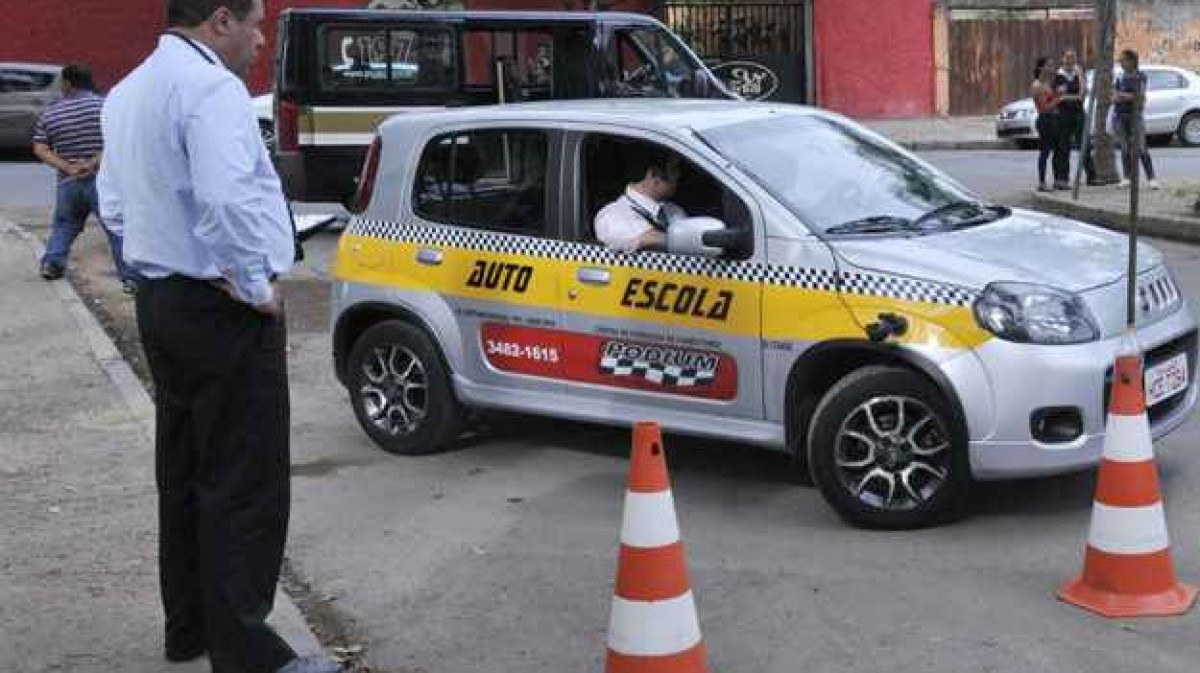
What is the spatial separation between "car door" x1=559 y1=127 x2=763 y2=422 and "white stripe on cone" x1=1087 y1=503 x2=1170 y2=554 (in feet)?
5.07

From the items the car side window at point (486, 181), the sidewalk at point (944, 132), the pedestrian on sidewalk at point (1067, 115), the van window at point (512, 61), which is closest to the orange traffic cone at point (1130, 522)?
the car side window at point (486, 181)

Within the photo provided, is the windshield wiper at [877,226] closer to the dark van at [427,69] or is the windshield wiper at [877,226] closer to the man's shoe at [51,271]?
the man's shoe at [51,271]

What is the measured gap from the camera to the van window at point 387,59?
14.0 metres

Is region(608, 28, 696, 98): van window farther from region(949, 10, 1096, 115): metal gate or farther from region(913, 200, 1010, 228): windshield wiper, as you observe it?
region(949, 10, 1096, 115): metal gate

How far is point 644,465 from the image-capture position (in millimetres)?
3693

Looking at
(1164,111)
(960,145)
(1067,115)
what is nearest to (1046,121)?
(1067,115)

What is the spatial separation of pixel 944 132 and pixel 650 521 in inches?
970

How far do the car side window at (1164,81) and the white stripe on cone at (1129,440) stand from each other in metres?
22.4

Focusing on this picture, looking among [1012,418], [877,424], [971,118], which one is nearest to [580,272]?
[877,424]

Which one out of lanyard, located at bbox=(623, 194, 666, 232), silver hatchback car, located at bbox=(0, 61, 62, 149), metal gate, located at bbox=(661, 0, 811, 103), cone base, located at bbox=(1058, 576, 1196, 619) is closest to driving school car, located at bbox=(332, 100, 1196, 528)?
lanyard, located at bbox=(623, 194, 666, 232)

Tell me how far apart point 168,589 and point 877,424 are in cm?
263

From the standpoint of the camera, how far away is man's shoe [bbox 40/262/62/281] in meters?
11.7

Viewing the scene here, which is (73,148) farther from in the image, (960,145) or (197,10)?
(960,145)

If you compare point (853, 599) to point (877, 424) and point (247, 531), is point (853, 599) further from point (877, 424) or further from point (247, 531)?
point (247, 531)
